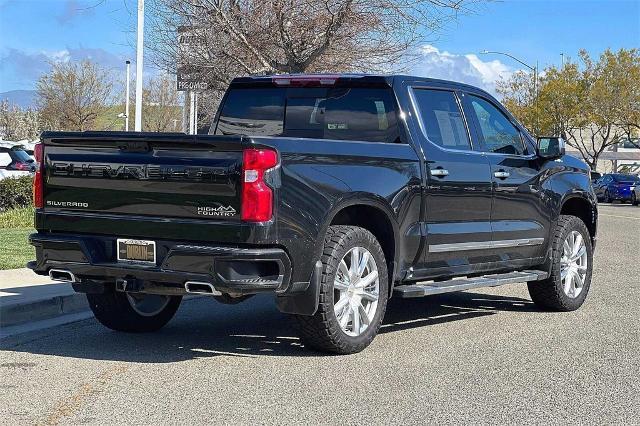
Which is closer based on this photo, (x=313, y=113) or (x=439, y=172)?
(x=439, y=172)

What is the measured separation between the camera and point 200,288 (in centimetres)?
681

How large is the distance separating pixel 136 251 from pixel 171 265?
1.12 feet

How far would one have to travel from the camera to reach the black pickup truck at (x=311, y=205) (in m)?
6.77

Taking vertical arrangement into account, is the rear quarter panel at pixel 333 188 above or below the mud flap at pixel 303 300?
above

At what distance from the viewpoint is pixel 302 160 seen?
698 cm

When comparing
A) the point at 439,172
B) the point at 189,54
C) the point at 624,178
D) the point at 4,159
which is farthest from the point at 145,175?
the point at 624,178

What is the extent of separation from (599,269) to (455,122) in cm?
626

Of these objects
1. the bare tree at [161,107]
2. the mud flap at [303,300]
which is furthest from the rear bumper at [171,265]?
the bare tree at [161,107]

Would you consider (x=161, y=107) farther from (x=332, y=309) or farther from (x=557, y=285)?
(x=332, y=309)

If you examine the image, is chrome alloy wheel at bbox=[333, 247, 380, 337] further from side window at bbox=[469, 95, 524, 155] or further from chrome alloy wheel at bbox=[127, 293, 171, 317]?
side window at bbox=[469, 95, 524, 155]

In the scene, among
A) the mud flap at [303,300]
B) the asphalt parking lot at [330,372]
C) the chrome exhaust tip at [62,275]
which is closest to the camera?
the asphalt parking lot at [330,372]

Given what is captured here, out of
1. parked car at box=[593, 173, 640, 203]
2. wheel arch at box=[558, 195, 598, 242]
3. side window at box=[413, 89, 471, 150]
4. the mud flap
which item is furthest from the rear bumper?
parked car at box=[593, 173, 640, 203]

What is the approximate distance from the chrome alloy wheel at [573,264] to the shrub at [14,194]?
14033 millimetres

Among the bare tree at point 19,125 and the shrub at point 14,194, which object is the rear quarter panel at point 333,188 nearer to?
the shrub at point 14,194
